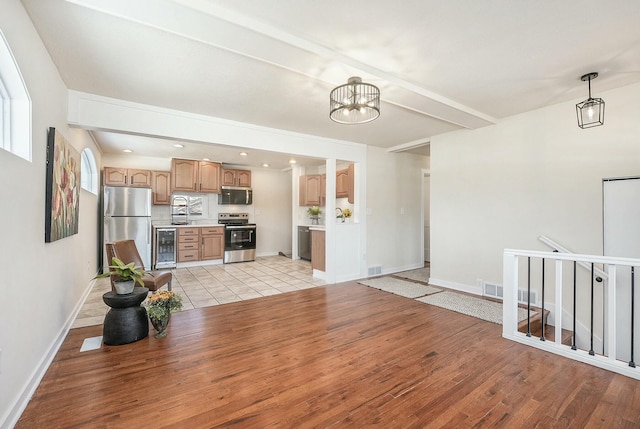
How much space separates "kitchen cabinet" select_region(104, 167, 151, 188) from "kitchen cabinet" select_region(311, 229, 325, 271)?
3827 millimetres

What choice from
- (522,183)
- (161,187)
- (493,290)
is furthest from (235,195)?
(522,183)

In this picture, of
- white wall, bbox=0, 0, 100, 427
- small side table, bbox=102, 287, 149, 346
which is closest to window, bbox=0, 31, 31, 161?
white wall, bbox=0, 0, 100, 427

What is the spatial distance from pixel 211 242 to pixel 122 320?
13.2 ft

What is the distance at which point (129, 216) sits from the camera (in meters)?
5.66

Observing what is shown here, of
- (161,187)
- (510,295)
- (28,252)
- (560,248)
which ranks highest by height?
(161,187)

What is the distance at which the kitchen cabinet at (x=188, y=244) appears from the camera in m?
6.25

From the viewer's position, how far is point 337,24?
2.00 meters

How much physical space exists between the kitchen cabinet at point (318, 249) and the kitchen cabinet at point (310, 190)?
143 centimetres

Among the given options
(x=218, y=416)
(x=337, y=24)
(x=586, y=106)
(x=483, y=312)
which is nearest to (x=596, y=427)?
(x=483, y=312)

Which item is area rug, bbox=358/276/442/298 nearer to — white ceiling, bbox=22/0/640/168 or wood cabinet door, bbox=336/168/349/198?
wood cabinet door, bbox=336/168/349/198

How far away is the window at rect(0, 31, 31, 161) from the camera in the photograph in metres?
1.72

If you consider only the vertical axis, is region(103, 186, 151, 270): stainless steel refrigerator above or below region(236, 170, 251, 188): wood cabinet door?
below

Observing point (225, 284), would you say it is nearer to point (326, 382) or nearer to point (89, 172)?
point (89, 172)

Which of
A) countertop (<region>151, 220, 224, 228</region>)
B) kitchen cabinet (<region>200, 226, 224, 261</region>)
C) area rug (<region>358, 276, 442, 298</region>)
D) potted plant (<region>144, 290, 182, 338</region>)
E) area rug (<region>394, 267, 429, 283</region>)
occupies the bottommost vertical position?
area rug (<region>358, 276, 442, 298</region>)
